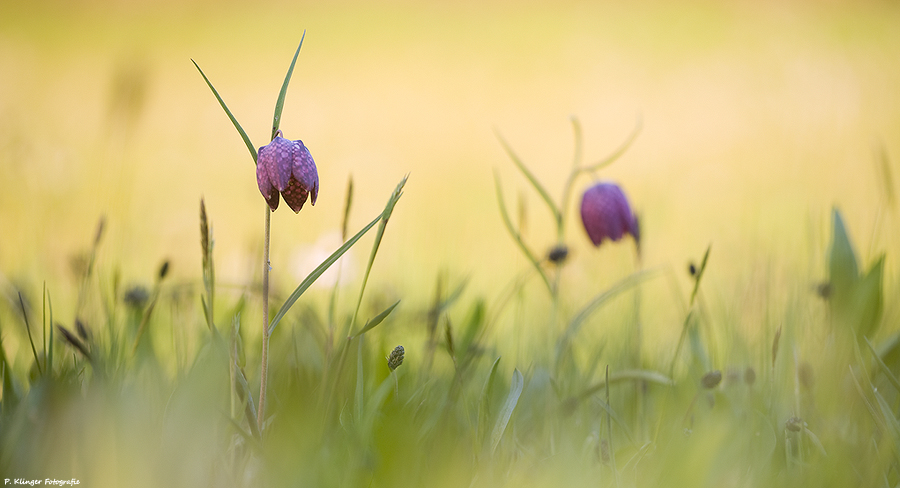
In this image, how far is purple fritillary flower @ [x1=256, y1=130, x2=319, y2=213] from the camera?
0.74 metres

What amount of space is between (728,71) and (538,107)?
4.35 feet

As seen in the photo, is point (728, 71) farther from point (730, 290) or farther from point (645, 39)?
point (730, 290)

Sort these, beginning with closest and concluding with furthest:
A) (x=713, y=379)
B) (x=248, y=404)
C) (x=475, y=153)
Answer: (x=248, y=404)
(x=713, y=379)
(x=475, y=153)

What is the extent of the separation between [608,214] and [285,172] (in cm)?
72

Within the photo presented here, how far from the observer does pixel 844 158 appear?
328cm

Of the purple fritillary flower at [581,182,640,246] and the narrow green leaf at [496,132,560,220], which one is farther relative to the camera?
the purple fritillary flower at [581,182,640,246]

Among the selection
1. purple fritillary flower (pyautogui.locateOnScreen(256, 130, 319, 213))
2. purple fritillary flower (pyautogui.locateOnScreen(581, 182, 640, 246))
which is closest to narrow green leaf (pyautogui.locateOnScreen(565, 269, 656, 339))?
purple fritillary flower (pyautogui.locateOnScreen(581, 182, 640, 246))

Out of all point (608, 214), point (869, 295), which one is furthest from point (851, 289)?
point (608, 214)

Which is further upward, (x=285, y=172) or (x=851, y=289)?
(x=285, y=172)

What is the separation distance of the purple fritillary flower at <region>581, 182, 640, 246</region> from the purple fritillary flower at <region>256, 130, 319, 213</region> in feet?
2.19

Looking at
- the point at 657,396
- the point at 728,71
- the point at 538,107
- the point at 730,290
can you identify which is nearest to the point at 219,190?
the point at 538,107

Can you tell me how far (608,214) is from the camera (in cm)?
127

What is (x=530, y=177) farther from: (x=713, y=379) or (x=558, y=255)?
(x=713, y=379)

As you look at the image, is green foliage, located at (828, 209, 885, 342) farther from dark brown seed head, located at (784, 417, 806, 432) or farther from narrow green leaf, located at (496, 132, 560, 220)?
narrow green leaf, located at (496, 132, 560, 220)
